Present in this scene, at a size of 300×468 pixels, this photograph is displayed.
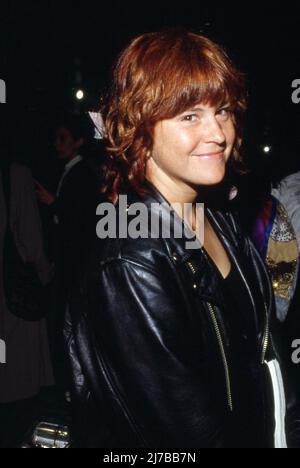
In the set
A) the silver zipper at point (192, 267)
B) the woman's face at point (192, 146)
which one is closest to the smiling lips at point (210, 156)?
the woman's face at point (192, 146)

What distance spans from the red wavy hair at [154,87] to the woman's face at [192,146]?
0.03m

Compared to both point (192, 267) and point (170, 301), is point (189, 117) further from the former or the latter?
point (170, 301)

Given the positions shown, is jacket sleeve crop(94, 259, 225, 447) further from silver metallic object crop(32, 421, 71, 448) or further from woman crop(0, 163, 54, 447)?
woman crop(0, 163, 54, 447)

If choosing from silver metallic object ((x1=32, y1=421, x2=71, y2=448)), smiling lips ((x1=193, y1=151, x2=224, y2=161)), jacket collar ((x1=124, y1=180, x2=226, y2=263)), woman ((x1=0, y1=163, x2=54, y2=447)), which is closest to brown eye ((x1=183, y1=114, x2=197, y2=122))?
smiling lips ((x1=193, y1=151, x2=224, y2=161))

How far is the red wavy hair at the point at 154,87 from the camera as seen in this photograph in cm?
142

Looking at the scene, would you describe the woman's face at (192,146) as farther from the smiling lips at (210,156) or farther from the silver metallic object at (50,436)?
the silver metallic object at (50,436)

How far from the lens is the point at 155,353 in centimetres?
128

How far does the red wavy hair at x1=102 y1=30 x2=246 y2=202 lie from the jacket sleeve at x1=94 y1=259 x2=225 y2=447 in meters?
0.39

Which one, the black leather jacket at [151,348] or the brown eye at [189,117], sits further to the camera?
the brown eye at [189,117]

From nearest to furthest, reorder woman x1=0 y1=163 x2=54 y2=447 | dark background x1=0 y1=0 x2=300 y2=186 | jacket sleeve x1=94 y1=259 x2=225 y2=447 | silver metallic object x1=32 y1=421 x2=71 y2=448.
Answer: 1. jacket sleeve x1=94 y1=259 x2=225 y2=447
2. silver metallic object x1=32 y1=421 x2=71 y2=448
3. woman x1=0 y1=163 x2=54 y2=447
4. dark background x1=0 y1=0 x2=300 y2=186

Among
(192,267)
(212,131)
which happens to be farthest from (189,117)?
(192,267)

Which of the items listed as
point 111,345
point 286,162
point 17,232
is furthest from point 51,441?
point 286,162

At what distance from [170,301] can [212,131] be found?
0.61 metres

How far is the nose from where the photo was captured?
1.50 metres
